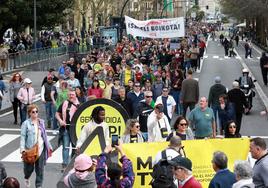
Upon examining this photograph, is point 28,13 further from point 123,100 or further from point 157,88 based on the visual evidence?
point 123,100

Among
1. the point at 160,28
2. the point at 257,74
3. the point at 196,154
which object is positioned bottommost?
the point at 257,74

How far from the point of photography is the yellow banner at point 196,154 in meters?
9.33

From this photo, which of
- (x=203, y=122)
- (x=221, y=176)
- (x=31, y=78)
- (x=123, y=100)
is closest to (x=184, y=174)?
(x=221, y=176)

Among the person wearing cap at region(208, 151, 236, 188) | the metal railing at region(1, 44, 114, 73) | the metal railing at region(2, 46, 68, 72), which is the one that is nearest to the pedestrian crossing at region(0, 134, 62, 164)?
the person wearing cap at region(208, 151, 236, 188)

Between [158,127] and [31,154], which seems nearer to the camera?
[31,154]

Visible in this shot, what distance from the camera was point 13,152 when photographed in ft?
48.8

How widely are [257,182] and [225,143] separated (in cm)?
288

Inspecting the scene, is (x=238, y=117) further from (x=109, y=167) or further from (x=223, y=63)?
(x=223, y=63)

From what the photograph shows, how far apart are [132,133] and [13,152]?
234 inches

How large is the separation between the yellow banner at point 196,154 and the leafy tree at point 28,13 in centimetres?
3420

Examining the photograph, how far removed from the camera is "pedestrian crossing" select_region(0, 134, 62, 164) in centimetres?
1397

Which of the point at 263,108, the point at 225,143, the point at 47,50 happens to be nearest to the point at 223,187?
the point at 225,143

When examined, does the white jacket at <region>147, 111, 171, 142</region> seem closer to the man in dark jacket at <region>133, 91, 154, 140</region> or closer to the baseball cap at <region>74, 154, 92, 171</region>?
the man in dark jacket at <region>133, 91, 154, 140</region>

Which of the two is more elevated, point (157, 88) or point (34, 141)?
point (157, 88)
